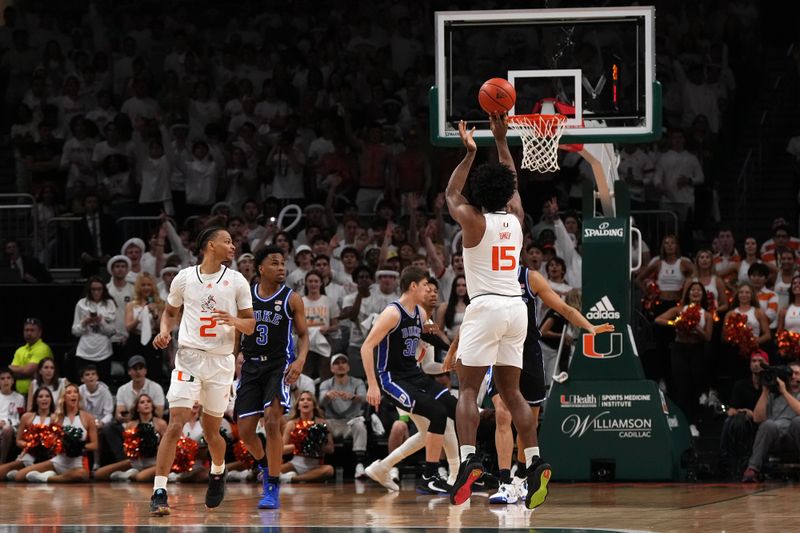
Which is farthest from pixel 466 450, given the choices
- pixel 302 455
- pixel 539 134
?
pixel 302 455

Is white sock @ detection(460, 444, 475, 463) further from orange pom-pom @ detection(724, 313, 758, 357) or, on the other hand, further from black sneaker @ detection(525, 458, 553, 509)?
orange pom-pom @ detection(724, 313, 758, 357)

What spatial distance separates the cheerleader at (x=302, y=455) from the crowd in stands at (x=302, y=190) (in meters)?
0.03

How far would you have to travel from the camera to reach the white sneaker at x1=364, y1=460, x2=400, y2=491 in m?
13.4

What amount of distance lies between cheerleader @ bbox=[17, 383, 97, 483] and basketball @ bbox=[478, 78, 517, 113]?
24.1ft

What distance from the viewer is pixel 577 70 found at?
1317 cm

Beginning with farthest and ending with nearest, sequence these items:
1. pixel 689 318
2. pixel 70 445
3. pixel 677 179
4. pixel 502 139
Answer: pixel 677 179
pixel 70 445
pixel 689 318
pixel 502 139

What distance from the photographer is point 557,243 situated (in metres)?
17.4

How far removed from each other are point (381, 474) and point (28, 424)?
193 inches

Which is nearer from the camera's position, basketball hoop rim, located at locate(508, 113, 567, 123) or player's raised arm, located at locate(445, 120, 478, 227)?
player's raised arm, located at locate(445, 120, 478, 227)

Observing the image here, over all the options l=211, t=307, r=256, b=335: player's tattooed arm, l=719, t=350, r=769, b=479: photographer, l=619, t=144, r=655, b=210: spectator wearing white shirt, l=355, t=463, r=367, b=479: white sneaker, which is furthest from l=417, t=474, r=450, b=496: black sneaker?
l=619, t=144, r=655, b=210: spectator wearing white shirt

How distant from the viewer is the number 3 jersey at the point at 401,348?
12766 millimetres

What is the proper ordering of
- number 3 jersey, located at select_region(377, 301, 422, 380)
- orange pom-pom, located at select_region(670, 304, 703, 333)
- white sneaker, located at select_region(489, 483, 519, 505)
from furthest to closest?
orange pom-pom, located at select_region(670, 304, 703, 333), number 3 jersey, located at select_region(377, 301, 422, 380), white sneaker, located at select_region(489, 483, 519, 505)

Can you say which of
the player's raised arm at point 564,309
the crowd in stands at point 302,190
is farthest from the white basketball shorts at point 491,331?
the crowd in stands at point 302,190

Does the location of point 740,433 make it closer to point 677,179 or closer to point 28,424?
point 677,179
